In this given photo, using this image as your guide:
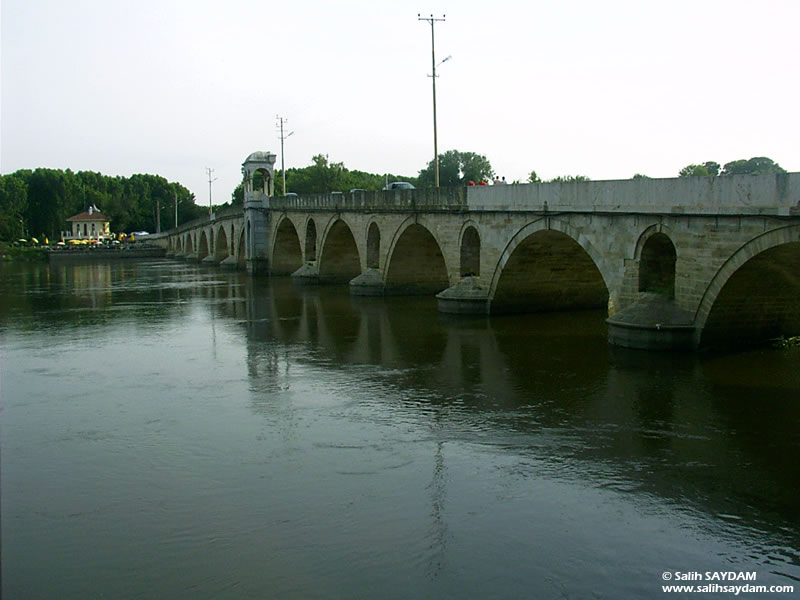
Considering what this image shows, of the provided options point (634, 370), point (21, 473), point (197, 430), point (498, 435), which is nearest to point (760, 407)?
point (634, 370)

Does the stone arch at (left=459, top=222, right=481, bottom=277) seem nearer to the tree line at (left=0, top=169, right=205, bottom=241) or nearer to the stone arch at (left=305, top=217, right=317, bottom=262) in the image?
the stone arch at (left=305, top=217, right=317, bottom=262)

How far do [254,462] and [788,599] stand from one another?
5.80 metres

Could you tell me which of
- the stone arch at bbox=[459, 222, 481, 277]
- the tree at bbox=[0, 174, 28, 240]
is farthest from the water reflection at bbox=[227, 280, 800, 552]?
the tree at bbox=[0, 174, 28, 240]

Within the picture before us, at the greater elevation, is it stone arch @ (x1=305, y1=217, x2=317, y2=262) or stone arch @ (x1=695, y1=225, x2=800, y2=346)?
stone arch @ (x1=305, y1=217, x2=317, y2=262)

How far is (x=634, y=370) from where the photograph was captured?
14.4 m

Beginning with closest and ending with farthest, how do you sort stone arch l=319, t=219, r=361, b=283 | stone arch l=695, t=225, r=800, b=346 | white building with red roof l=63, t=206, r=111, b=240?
stone arch l=695, t=225, r=800, b=346
stone arch l=319, t=219, r=361, b=283
white building with red roof l=63, t=206, r=111, b=240

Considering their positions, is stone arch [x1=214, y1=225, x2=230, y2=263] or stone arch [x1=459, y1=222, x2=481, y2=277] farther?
stone arch [x1=214, y1=225, x2=230, y2=263]

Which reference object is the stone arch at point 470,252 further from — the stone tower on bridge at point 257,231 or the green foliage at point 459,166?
the green foliage at point 459,166

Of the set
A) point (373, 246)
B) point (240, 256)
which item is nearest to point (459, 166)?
point (240, 256)

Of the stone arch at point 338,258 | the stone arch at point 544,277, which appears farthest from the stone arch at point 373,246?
the stone arch at point 544,277

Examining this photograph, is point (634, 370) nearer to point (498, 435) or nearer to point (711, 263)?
point (711, 263)

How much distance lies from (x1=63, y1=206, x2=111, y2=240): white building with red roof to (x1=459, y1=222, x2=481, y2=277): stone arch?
236ft

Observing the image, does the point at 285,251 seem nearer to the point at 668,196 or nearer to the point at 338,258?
the point at 338,258

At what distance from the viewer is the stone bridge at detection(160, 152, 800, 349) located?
547 inches
